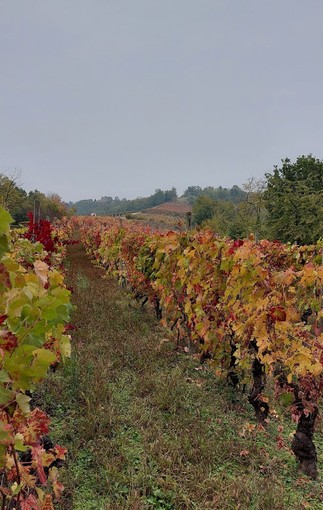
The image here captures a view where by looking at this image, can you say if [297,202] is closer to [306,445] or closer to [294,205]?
[294,205]

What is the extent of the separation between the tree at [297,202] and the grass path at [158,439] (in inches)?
845

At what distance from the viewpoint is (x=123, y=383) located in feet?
13.3

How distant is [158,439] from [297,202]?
83.2ft

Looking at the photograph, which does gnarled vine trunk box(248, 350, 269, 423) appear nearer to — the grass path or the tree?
the grass path

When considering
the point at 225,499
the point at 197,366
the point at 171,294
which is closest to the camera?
the point at 225,499

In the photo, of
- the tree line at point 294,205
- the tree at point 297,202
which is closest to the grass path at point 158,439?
the tree line at point 294,205

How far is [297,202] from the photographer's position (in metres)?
25.7

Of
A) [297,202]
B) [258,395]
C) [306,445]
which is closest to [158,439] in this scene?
[258,395]

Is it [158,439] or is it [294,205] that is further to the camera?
[294,205]

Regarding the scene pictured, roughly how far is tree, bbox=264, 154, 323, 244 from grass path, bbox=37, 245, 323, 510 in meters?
21.5

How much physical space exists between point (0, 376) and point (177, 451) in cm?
250

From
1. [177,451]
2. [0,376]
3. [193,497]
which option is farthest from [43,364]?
[177,451]

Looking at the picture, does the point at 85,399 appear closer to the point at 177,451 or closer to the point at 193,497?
the point at 177,451

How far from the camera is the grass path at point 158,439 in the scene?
8.11 feet
